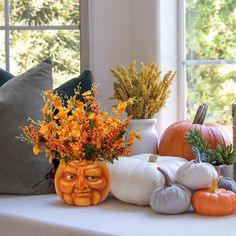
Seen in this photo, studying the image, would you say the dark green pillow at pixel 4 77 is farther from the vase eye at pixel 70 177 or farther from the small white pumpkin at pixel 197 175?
the small white pumpkin at pixel 197 175

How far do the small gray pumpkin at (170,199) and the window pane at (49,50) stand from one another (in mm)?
895

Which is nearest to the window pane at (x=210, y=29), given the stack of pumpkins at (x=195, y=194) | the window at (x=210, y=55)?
the window at (x=210, y=55)

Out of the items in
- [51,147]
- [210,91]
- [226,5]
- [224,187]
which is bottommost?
[224,187]

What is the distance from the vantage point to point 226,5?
2213mm

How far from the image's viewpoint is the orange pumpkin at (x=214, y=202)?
161 centimetres

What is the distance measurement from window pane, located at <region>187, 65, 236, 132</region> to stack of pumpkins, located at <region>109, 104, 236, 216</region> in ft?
1.00

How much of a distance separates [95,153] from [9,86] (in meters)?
0.44

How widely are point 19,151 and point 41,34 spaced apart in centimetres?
68

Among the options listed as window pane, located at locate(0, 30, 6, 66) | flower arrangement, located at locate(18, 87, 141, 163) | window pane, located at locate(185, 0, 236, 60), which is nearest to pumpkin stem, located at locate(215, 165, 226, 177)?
flower arrangement, located at locate(18, 87, 141, 163)

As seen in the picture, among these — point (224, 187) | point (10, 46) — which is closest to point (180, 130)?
point (224, 187)

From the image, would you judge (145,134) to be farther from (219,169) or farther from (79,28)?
(79,28)

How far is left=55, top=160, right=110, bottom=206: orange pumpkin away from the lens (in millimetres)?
1756

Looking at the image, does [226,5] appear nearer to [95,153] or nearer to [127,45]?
[127,45]

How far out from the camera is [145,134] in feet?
6.72
